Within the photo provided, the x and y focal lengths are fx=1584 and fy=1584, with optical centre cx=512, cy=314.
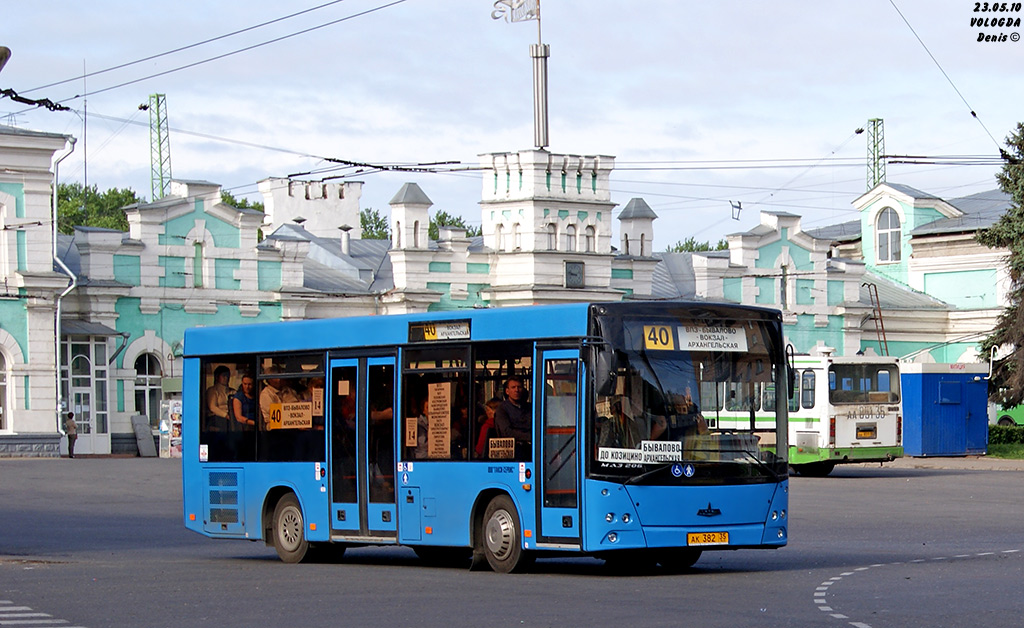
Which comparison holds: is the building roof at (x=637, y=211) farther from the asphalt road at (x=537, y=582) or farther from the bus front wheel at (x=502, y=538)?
the bus front wheel at (x=502, y=538)

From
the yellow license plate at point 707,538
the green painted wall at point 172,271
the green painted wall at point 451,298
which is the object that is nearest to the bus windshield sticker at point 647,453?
the yellow license plate at point 707,538

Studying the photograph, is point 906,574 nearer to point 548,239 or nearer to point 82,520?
point 82,520

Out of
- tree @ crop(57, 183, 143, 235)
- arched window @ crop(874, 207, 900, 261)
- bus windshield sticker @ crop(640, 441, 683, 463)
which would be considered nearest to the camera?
bus windshield sticker @ crop(640, 441, 683, 463)

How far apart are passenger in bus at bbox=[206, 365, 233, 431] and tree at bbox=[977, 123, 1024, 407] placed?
99.6 feet

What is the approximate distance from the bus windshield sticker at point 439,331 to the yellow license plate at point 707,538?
3.09 m

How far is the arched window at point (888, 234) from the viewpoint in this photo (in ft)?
218

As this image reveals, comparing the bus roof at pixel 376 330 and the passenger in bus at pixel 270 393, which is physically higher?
the bus roof at pixel 376 330

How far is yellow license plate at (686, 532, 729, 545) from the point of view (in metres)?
14.7

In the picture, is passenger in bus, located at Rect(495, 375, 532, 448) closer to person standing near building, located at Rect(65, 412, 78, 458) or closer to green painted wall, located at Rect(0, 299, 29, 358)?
person standing near building, located at Rect(65, 412, 78, 458)

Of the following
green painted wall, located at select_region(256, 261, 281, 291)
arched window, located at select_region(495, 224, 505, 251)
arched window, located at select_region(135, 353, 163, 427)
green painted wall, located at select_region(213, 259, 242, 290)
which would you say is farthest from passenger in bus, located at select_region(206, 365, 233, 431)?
arched window, located at select_region(495, 224, 505, 251)

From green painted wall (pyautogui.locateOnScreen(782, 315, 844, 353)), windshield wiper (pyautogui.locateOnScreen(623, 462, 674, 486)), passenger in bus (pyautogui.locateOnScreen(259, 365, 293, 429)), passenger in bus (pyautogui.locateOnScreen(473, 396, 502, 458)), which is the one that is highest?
green painted wall (pyautogui.locateOnScreen(782, 315, 844, 353))

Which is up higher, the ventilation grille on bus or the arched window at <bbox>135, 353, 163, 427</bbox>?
the arched window at <bbox>135, 353, 163, 427</bbox>

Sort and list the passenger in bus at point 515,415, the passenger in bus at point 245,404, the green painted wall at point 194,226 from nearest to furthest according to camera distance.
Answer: the passenger in bus at point 515,415, the passenger in bus at point 245,404, the green painted wall at point 194,226

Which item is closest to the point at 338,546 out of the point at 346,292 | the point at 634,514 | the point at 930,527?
the point at 634,514
